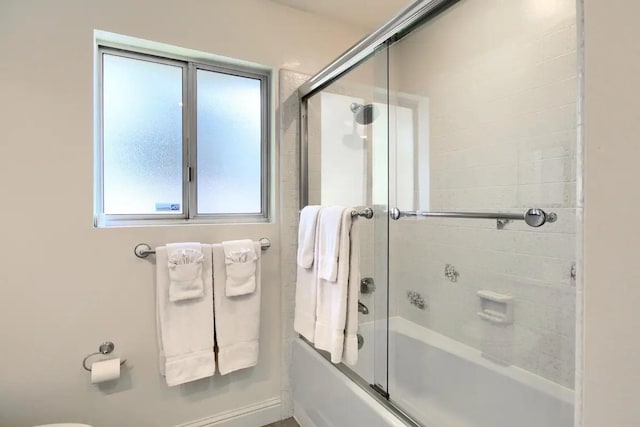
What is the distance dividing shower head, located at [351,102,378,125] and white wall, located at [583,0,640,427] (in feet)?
4.34

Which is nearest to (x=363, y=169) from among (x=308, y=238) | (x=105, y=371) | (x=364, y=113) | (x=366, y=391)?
(x=364, y=113)

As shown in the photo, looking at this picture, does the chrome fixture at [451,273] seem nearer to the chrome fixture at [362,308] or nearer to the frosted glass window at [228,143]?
the chrome fixture at [362,308]

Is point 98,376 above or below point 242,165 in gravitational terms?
below

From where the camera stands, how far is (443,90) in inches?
75.6

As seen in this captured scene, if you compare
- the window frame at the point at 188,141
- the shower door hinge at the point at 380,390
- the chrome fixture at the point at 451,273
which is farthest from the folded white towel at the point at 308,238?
the chrome fixture at the point at 451,273

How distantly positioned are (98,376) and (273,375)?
92 cm

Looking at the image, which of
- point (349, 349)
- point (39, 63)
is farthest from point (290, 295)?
point (39, 63)

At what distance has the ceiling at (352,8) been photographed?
1.92 meters

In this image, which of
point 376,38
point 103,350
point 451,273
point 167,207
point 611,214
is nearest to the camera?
point 611,214

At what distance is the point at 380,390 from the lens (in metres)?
1.45

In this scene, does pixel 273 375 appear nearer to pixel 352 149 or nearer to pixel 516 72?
pixel 352 149

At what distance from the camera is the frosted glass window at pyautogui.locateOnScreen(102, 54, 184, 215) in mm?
1674

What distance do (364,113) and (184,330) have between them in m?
1.49

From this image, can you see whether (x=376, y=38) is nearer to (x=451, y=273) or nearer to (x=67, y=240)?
(x=451, y=273)
